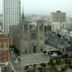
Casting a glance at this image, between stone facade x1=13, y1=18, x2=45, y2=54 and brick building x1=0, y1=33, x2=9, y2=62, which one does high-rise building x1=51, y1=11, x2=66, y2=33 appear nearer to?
stone facade x1=13, y1=18, x2=45, y2=54

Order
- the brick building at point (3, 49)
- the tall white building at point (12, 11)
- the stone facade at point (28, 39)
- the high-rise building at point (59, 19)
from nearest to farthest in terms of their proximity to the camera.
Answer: the brick building at point (3, 49), the stone facade at point (28, 39), the tall white building at point (12, 11), the high-rise building at point (59, 19)

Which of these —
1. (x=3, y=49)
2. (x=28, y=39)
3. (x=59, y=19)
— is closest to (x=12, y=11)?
(x=59, y=19)

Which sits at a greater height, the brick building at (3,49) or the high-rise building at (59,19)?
the brick building at (3,49)

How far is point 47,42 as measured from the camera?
1161 cm

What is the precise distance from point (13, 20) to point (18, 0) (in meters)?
1.22

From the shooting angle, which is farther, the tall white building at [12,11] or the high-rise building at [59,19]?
the high-rise building at [59,19]

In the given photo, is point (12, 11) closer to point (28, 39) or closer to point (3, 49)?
point (28, 39)

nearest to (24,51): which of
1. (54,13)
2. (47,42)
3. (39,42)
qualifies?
(39,42)

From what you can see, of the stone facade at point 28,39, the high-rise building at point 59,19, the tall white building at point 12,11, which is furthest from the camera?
the high-rise building at point 59,19

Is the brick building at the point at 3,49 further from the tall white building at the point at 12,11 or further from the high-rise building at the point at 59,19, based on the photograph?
the high-rise building at the point at 59,19

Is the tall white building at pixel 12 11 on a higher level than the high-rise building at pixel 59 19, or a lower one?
higher

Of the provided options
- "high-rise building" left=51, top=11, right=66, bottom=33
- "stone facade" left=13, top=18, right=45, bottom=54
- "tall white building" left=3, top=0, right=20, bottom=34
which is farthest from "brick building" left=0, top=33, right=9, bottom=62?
"high-rise building" left=51, top=11, right=66, bottom=33

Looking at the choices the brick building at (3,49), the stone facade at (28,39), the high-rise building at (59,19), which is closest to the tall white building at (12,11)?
the high-rise building at (59,19)

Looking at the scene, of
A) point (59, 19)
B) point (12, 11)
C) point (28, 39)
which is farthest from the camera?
point (59, 19)
